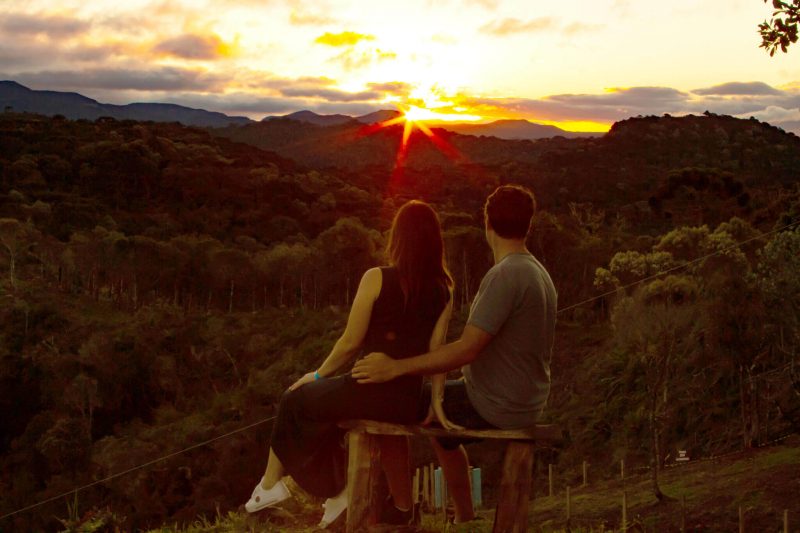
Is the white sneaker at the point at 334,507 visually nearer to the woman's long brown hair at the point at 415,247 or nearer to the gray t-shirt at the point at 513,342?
the gray t-shirt at the point at 513,342

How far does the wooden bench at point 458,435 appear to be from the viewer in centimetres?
411

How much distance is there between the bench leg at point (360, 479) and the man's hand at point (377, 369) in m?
0.31

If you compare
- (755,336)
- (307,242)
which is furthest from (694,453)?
(307,242)

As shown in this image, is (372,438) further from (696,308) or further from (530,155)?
(530,155)

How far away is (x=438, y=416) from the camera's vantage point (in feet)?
13.8

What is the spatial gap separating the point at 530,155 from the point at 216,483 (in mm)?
89678

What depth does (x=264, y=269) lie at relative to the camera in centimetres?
4566

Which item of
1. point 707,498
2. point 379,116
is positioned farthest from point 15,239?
point 379,116

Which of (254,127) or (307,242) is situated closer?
(307,242)

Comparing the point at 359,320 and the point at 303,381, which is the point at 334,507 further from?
the point at 359,320

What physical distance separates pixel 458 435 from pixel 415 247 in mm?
846

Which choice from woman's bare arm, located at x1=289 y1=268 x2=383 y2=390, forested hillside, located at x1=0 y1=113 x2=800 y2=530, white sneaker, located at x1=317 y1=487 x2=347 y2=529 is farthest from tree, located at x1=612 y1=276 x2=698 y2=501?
woman's bare arm, located at x1=289 y1=268 x2=383 y2=390

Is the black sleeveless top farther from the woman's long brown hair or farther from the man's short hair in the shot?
the man's short hair

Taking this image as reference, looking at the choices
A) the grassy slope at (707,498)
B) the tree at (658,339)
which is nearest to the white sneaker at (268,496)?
the grassy slope at (707,498)
